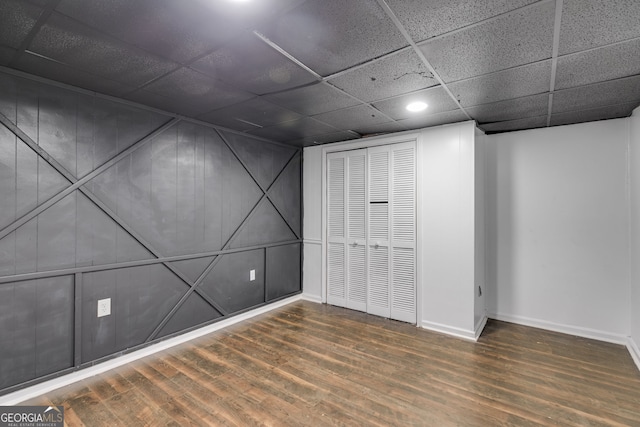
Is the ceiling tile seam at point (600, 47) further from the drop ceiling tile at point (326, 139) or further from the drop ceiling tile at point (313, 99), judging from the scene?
the drop ceiling tile at point (326, 139)

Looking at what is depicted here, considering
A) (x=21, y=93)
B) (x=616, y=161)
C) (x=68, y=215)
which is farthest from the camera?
(x=616, y=161)

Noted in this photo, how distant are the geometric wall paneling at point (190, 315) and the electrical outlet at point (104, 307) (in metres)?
0.60

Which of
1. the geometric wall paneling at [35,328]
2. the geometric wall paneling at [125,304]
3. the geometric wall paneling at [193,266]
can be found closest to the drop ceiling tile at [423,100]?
the geometric wall paneling at [193,266]

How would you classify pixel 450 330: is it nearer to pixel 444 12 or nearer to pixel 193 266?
pixel 193 266

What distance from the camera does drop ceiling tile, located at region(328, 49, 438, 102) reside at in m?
2.16

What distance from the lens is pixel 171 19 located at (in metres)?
1.69

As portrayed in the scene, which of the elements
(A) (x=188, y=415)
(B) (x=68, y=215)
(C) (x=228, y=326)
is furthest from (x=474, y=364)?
(B) (x=68, y=215)

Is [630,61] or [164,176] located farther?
[164,176]

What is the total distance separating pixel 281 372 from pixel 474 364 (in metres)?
1.79

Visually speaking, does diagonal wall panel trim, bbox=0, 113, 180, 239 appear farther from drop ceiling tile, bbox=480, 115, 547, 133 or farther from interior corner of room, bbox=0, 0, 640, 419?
drop ceiling tile, bbox=480, 115, 547, 133

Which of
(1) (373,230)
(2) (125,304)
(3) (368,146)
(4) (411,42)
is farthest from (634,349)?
(2) (125,304)

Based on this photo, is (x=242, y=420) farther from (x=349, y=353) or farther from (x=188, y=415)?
(x=349, y=353)

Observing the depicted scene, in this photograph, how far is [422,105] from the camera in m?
3.05

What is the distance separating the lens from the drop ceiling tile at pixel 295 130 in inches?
145
